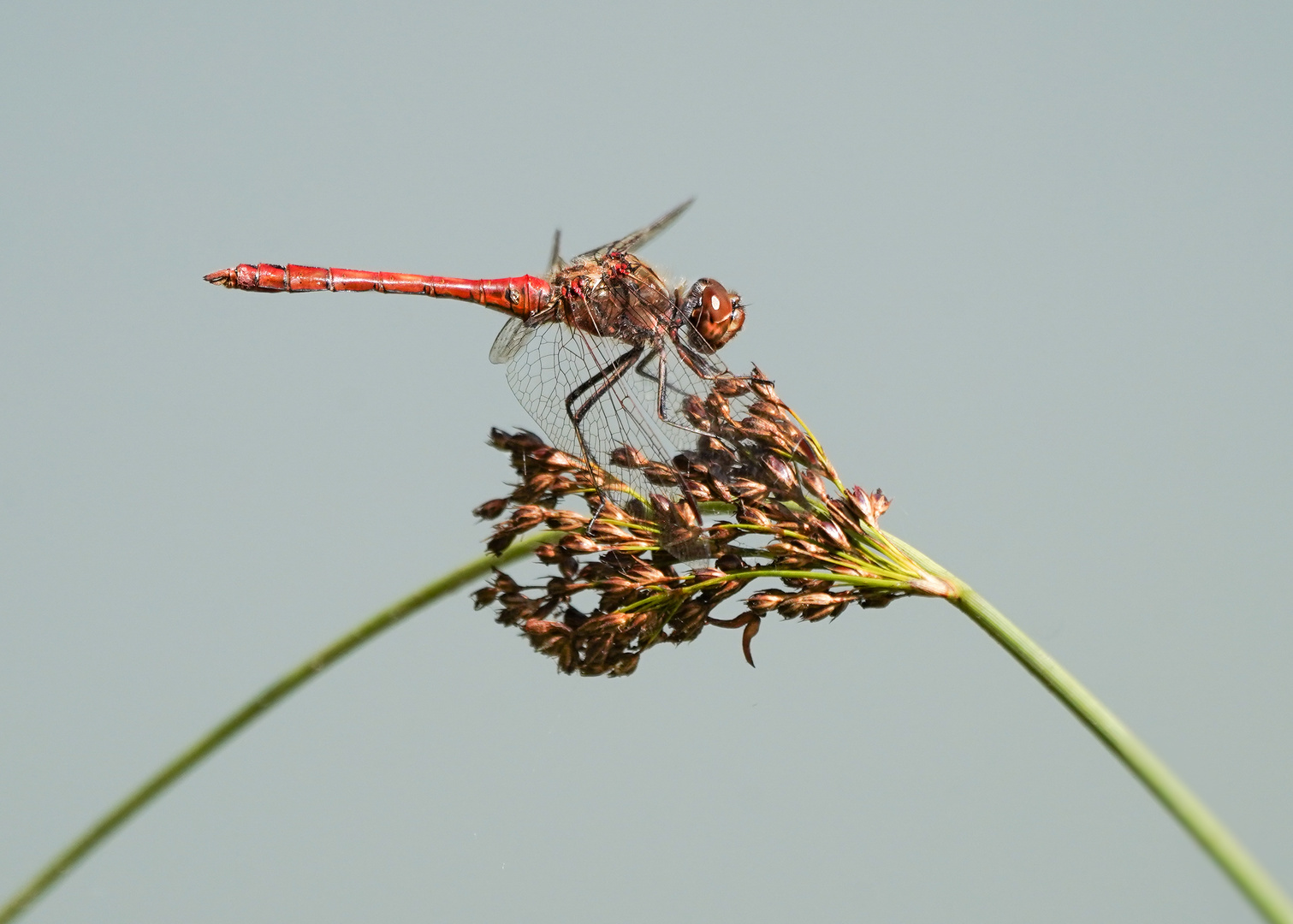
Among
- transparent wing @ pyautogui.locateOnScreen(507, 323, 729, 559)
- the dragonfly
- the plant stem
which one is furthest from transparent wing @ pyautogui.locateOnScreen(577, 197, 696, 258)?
the plant stem

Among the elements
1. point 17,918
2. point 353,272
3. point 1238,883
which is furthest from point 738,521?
point 17,918

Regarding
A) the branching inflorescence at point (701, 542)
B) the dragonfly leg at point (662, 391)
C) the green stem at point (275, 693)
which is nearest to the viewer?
the branching inflorescence at point (701, 542)

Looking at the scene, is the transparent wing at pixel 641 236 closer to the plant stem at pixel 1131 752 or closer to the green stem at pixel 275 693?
the green stem at pixel 275 693

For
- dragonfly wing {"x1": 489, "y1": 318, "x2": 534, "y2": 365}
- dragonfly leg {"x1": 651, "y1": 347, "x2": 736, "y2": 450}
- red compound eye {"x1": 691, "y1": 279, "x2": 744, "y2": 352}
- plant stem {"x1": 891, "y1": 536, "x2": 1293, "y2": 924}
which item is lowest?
plant stem {"x1": 891, "y1": 536, "x2": 1293, "y2": 924}

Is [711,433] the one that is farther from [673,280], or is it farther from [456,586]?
[673,280]

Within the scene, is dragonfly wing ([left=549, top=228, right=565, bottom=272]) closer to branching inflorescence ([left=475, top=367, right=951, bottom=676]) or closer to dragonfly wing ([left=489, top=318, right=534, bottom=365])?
dragonfly wing ([left=489, top=318, right=534, bottom=365])

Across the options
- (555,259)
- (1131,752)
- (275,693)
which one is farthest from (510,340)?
(1131,752)

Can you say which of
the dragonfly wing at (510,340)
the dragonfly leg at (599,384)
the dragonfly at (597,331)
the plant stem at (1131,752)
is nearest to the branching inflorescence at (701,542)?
the plant stem at (1131,752)

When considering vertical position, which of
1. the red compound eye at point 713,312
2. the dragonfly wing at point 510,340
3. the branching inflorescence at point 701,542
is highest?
the dragonfly wing at point 510,340
